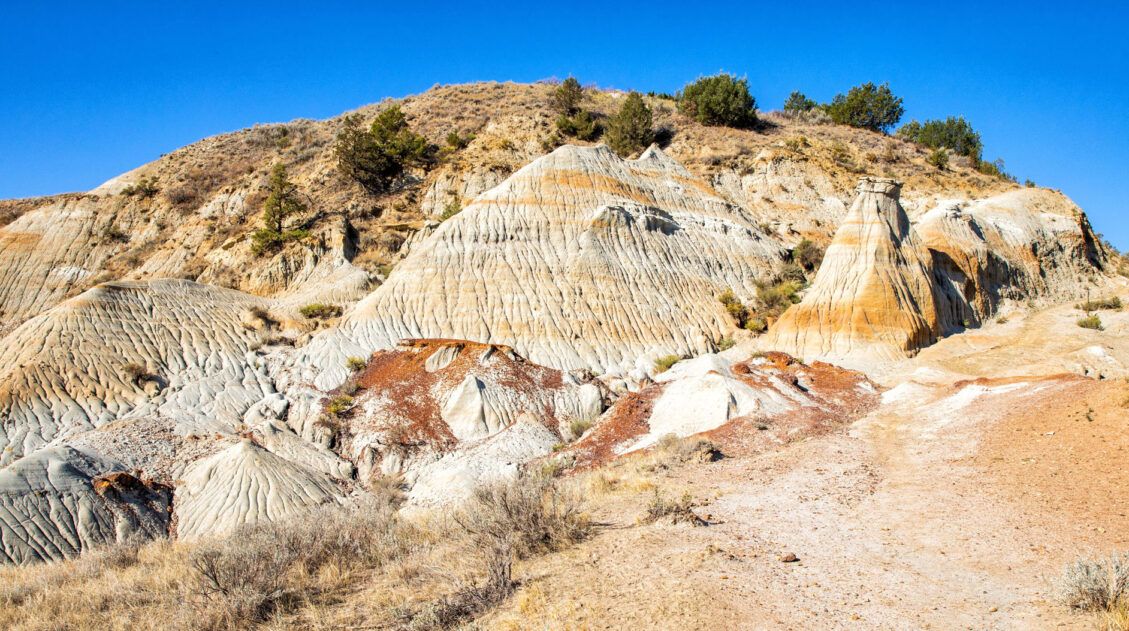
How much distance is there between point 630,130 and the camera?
51.8m

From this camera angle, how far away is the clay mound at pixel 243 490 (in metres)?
17.4

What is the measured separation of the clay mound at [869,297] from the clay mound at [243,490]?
18749mm

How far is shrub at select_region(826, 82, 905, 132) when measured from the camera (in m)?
60.7

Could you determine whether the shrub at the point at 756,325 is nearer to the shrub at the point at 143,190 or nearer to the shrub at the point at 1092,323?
the shrub at the point at 1092,323

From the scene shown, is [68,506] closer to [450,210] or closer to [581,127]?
[450,210]

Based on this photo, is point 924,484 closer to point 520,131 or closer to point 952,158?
point 520,131

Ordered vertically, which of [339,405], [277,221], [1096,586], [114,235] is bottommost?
[1096,586]

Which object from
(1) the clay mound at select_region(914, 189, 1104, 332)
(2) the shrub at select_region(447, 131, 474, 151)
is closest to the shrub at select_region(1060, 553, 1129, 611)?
(1) the clay mound at select_region(914, 189, 1104, 332)

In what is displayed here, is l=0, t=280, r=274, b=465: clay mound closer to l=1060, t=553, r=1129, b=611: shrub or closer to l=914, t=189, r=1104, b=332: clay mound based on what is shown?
l=1060, t=553, r=1129, b=611: shrub

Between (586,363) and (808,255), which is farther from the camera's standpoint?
(808,255)

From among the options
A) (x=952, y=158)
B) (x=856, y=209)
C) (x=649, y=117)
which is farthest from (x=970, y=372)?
(x=952, y=158)

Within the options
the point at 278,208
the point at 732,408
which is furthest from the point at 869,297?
the point at 278,208

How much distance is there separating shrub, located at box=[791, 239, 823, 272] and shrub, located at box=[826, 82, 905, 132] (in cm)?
2811

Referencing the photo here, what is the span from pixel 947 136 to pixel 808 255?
105 feet
